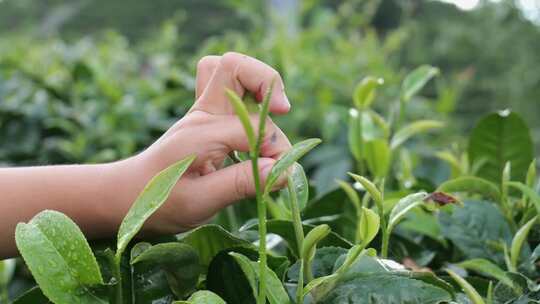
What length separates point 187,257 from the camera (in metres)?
0.72

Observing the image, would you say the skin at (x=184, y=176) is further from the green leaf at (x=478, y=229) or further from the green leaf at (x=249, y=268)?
the green leaf at (x=478, y=229)

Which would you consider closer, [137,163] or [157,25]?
[137,163]

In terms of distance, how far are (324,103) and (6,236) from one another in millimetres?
1900

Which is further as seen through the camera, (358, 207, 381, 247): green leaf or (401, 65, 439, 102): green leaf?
(401, 65, 439, 102): green leaf

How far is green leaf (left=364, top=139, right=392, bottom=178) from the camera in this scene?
3.67 ft

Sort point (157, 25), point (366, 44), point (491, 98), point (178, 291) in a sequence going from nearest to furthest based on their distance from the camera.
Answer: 1. point (178, 291)
2. point (366, 44)
3. point (491, 98)
4. point (157, 25)

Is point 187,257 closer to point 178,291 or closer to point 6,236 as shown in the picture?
point 178,291

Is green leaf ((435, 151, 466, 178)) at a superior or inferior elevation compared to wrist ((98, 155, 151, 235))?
inferior

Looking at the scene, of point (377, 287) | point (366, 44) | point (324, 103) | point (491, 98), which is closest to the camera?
point (377, 287)

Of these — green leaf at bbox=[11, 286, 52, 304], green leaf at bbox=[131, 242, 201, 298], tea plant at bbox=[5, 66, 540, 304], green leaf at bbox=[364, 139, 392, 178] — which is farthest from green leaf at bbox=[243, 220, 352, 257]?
green leaf at bbox=[364, 139, 392, 178]

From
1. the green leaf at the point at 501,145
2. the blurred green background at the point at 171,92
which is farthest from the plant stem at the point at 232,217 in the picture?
the green leaf at the point at 501,145

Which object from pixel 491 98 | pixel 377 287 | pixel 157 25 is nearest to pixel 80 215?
pixel 377 287

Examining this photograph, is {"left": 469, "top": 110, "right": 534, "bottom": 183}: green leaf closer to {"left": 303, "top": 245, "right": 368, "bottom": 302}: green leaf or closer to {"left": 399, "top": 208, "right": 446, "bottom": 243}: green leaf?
{"left": 399, "top": 208, "right": 446, "bottom": 243}: green leaf

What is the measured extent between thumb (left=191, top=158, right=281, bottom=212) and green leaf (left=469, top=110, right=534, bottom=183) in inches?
20.3
